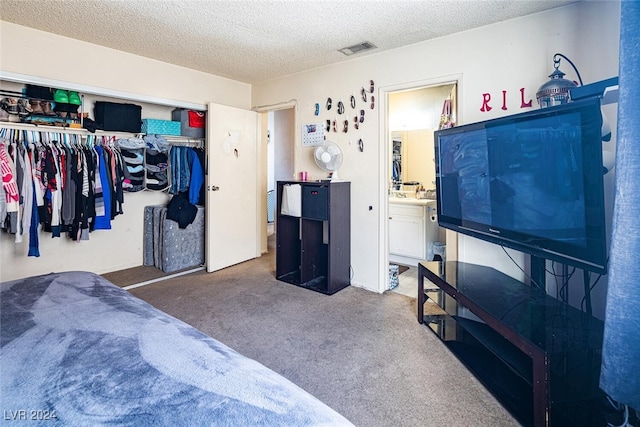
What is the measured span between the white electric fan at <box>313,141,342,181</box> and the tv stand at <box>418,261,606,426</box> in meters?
1.58

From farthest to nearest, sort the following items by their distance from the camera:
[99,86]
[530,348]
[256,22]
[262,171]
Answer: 1. [262,171]
2. [99,86]
3. [256,22]
4. [530,348]

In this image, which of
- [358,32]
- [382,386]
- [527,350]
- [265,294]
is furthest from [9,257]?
[527,350]

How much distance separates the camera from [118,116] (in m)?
3.49

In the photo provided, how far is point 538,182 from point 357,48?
6.82ft

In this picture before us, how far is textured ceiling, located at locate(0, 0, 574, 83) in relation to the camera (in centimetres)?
228

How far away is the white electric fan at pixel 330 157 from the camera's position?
3.36 meters

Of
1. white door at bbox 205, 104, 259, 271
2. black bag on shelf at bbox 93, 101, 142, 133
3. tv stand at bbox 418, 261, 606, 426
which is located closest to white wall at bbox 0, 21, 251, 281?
black bag on shelf at bbox 93, 101, 142, 133

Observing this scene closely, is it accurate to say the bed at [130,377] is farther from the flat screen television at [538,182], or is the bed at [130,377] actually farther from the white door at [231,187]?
the white door at [231,187]

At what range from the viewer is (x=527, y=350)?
55.3 inches

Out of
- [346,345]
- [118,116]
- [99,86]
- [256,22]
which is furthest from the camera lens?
[118,116]

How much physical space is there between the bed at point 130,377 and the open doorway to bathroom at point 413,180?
288 cm

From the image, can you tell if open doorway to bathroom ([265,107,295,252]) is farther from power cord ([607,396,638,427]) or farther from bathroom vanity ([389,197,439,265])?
power cord ([607,396,638,427])

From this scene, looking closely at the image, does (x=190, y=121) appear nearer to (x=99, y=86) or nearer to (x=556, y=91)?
(x=99, y=86)

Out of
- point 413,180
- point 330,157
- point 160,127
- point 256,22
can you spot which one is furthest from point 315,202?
point 160,127
